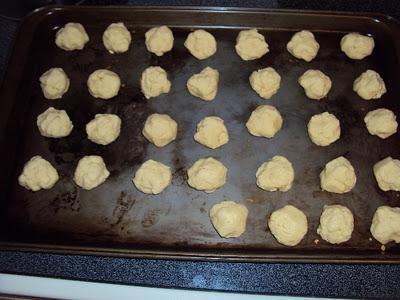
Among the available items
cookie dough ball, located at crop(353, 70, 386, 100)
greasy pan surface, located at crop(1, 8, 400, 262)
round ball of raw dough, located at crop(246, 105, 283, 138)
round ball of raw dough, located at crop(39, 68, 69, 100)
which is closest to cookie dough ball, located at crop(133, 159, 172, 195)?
greasy pan surface, located at crop(1, 8, 400, 262)

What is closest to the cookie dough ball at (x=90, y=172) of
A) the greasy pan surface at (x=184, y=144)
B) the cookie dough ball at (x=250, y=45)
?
the greasy pan surface at (x=184, y=144)

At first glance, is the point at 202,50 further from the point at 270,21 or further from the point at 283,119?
the point at 283,119

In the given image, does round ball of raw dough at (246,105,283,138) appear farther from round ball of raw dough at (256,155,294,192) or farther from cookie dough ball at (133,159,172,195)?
cookie dough ball at (133,159,172,195)

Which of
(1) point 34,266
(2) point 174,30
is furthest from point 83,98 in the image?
(1) point 34,266

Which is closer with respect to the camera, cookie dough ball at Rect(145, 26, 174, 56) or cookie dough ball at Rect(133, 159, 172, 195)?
cookie dough ball at Rect(133, 159, 172, 195)

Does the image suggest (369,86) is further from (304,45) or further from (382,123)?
(304,45)

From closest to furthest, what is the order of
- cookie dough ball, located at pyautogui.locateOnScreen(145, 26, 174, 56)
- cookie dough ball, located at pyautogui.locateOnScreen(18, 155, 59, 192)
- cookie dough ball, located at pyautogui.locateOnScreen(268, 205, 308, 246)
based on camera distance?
cookie dough ball, located at pyautogui.locateOnScreen(268, 205, 308, 246) < cookie dough ball, located at pyautogui.locateOnScreen(18, 155, 59, 192) < cookie dough ball, located at pyautogui.locateOnScreen(145, 26, 174, 56)

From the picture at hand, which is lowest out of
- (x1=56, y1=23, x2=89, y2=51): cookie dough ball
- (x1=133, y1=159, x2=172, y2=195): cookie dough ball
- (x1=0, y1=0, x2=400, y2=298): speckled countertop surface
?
(x1=0, y1=0, x2=400, y2=298): speckled countertop surface
